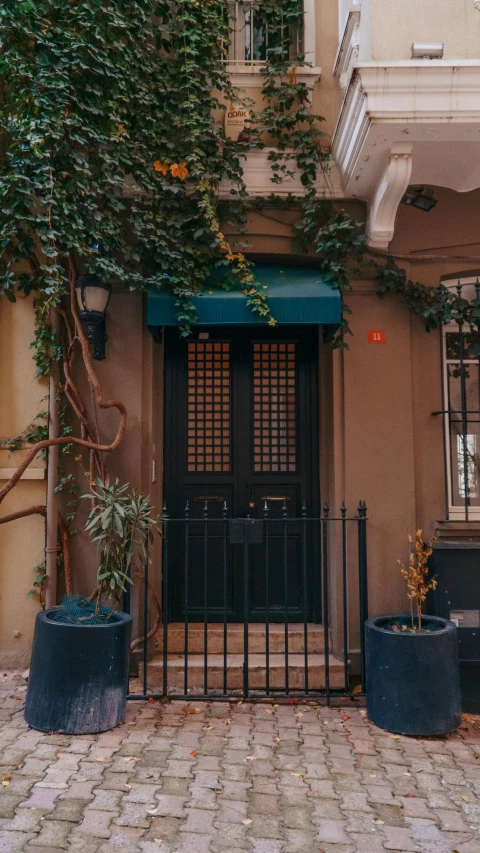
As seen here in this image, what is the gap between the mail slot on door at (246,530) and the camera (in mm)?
4969

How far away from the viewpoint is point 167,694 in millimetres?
5066

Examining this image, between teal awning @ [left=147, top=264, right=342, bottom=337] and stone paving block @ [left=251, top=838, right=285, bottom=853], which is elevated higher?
teal awning @ [left=147, top=264, right=342, bottom=337]

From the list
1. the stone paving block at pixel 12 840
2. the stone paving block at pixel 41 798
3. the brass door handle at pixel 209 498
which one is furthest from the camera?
the brass door handle at pixel 209 498

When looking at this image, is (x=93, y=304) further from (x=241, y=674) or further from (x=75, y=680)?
(x=241, y=674)

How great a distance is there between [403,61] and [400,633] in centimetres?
409

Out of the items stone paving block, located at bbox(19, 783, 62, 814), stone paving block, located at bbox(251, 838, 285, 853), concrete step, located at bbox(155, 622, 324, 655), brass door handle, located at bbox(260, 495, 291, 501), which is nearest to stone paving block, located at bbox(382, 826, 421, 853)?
stone paving block, located at bbox(251, 838, 285, 853)

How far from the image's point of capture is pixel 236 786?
372 centimetres

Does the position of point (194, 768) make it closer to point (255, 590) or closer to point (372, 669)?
point (372, 669)

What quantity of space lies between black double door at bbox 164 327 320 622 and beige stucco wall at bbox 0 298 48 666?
124 cm

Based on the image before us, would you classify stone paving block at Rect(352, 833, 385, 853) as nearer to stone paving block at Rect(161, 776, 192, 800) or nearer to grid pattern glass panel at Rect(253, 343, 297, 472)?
stone paving block at Rect(161, 776, 192, 800)

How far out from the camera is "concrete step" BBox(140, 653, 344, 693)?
17.8 feet

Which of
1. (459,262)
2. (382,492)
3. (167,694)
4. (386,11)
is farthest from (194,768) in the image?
(386,11)

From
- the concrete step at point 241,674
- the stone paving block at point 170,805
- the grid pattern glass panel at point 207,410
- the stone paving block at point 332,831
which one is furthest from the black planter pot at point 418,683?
the grid pattern glass panel at point 207,410

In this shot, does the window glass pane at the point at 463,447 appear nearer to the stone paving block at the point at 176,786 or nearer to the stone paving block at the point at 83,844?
the stone paving block at the point at 176,786
